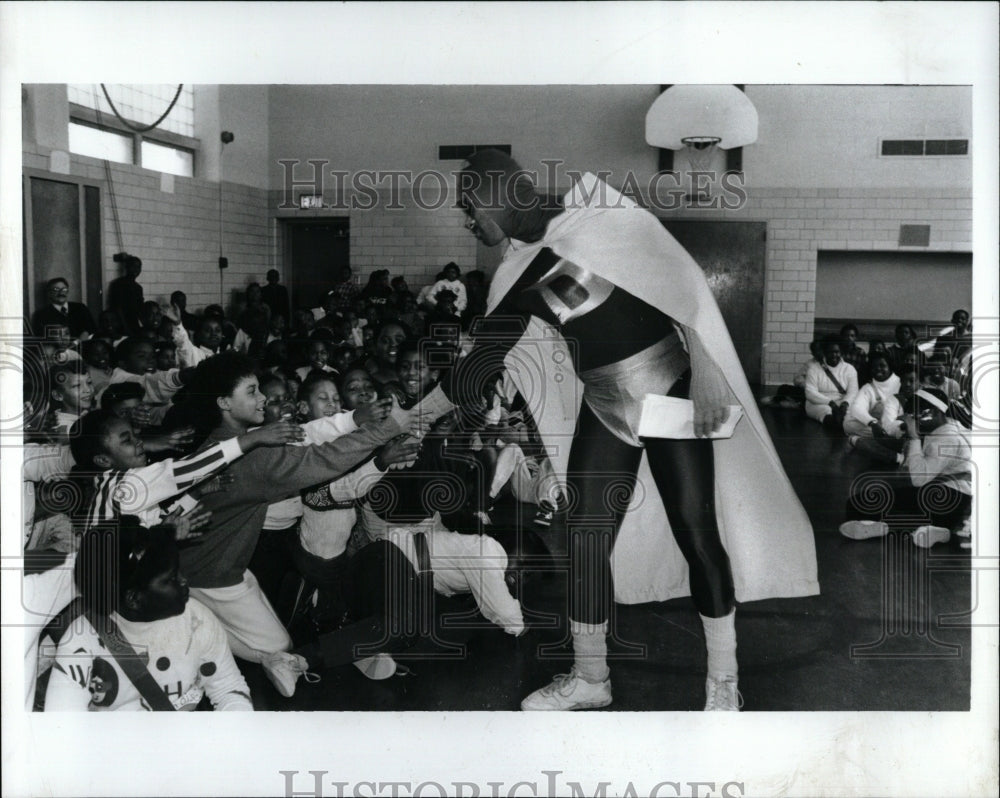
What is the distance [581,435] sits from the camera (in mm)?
3584

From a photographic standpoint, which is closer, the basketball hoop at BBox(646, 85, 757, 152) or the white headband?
the basketball hoop at BBox(646, 85, 757, 152)

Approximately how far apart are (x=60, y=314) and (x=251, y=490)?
2.90 ft

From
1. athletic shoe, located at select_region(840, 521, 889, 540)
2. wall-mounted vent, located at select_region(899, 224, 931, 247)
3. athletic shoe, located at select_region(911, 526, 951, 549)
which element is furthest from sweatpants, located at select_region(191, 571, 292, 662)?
wall-mounted vent, located at select_region(899, 224, 931, 247)

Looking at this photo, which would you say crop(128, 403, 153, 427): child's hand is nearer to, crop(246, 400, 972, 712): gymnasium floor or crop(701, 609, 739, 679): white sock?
crop(246, 400, 972, 712): gymnasium floor

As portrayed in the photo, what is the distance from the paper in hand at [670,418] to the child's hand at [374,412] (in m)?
0.88

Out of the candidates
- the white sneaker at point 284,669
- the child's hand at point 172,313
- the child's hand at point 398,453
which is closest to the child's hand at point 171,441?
the child's hand at point 172,313

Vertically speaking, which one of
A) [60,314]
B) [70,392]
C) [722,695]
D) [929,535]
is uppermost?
[60,314]

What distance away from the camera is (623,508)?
3586mm

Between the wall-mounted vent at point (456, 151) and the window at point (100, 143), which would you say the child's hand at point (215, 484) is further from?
the wall-mounted vent at point (456, 151)

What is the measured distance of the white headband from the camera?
359 centimetres

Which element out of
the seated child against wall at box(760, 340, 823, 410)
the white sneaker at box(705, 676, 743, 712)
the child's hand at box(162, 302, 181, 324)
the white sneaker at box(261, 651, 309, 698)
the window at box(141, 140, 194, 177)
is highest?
the window at box(141, 140, 194, 177)

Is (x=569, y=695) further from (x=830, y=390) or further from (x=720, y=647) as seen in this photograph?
(x=830, y=390)

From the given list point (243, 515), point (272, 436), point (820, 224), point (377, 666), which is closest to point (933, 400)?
point (820, 224)

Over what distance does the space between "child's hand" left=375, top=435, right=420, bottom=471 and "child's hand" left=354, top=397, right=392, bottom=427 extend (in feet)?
0.31
